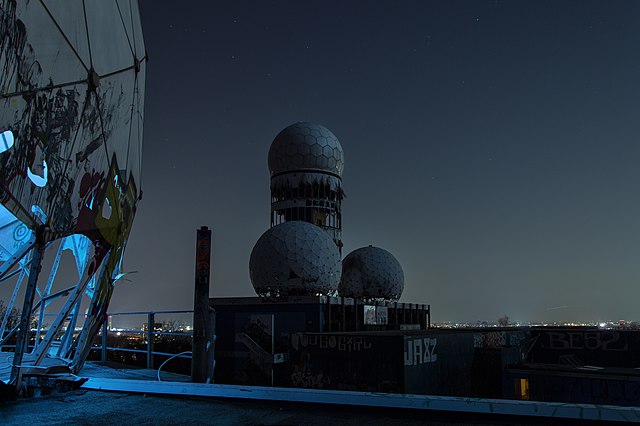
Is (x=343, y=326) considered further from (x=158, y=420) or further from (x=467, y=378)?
A: (x=158, y=420)

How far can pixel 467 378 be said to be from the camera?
76.2ft

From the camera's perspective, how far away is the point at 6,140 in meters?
5.58

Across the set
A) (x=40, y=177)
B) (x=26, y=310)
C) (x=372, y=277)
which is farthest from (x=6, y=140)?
(x=372, y=277)

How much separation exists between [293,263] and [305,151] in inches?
442

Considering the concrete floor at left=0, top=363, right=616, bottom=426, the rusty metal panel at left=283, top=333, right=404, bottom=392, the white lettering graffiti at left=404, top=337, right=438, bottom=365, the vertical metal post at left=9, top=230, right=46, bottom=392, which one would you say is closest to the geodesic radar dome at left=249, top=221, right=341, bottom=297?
the rusty metal panel at left=283, top=333, right=404, bottom=392

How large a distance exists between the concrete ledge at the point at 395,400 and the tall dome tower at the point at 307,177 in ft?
114

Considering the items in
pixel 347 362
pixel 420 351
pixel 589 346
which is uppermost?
pixel 420 351

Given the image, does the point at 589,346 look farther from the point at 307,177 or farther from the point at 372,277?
the point at 307,177

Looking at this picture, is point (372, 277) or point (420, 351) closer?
point (420, 351)

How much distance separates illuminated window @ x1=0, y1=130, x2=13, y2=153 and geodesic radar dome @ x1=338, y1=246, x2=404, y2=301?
39.9 m

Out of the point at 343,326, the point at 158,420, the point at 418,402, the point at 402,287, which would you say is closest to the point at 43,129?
the point at 158,420

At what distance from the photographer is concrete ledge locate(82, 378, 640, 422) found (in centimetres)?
568

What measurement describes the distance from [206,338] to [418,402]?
6619 millimetres

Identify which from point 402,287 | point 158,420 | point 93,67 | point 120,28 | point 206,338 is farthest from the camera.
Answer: point 402,287
